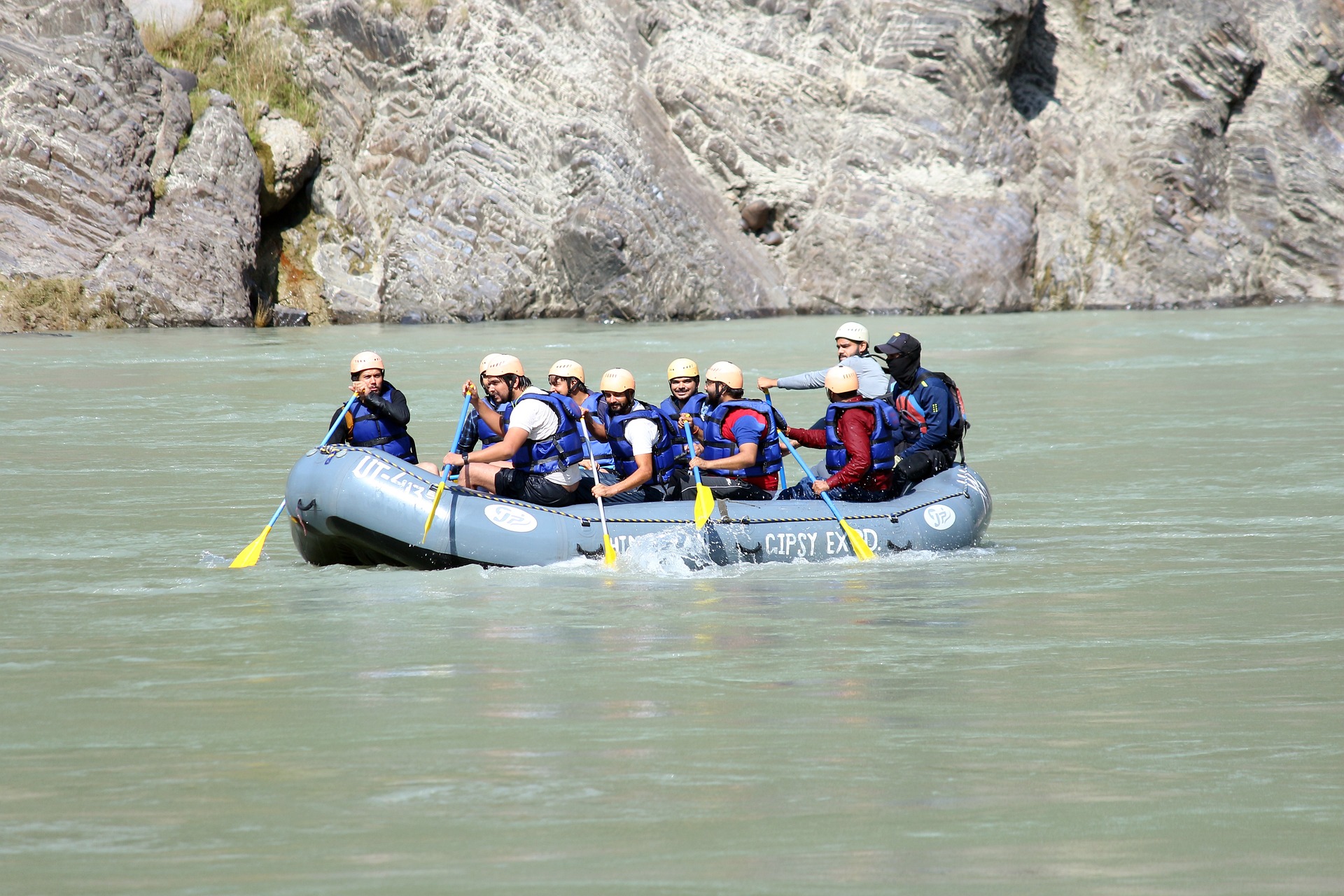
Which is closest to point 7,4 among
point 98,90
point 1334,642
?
point 98,90

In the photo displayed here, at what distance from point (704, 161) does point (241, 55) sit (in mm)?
11117

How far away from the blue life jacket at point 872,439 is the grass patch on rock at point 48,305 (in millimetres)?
23605

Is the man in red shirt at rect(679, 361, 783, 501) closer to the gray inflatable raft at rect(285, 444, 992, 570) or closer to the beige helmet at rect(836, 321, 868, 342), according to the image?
the gray inflatable raft at rect(285, 444, 992, 570)

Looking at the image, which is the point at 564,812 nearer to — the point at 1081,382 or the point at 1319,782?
the point at 1319,782

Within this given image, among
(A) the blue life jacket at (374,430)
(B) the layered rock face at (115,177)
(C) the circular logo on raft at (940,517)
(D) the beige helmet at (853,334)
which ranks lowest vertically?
(B) the layered rock face at (115,177)

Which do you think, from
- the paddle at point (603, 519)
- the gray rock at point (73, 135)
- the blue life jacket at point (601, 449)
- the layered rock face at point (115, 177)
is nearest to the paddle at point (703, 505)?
the paddle at point (603, 519)

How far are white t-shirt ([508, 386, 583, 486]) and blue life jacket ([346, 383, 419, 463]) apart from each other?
2.85 ft

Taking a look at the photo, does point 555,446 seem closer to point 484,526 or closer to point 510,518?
point 510,518

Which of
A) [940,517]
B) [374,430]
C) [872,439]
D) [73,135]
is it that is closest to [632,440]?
[872,439]

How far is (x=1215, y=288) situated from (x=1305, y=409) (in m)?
21.7

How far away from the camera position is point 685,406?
410 inches

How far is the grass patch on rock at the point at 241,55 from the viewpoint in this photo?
36.3 meters

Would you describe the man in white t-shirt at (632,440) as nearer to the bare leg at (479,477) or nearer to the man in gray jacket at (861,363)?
the bare leg at (479,477)

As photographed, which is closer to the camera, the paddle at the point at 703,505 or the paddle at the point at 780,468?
the paddle at the point at 703,505
